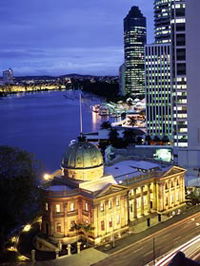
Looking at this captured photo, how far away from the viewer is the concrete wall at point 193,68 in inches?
3073

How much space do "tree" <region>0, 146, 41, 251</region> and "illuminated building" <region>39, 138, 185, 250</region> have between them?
256cm

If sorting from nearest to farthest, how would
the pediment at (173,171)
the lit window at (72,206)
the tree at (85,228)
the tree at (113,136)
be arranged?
the tree at (85,228), the lit window at (72,206), the pediment at (173,171), the tree at (113,136)

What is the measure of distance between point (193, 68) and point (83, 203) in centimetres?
4113

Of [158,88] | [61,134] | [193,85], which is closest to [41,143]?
[61,134]

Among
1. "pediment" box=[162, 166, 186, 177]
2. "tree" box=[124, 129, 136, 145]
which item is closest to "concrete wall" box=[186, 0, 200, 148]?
"pediment" box=[162, 166, 186, 177]

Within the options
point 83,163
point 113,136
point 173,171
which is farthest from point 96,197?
point 113,136

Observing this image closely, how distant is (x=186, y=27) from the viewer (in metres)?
79.4

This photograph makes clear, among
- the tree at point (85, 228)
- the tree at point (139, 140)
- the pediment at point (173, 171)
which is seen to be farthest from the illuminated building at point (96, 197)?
the tree at point (139, 140)

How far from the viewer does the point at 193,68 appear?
79.1 metres

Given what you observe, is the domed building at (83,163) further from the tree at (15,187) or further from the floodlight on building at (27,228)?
the floodlight on building at (27,228)

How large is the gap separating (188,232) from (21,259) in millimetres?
19021

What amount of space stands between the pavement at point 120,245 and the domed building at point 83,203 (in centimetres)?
161

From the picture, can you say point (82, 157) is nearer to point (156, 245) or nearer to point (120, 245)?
point (120, 245)

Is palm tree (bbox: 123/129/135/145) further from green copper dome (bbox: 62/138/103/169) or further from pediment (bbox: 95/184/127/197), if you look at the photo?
pediment (bbox: 95/184/127/197)
